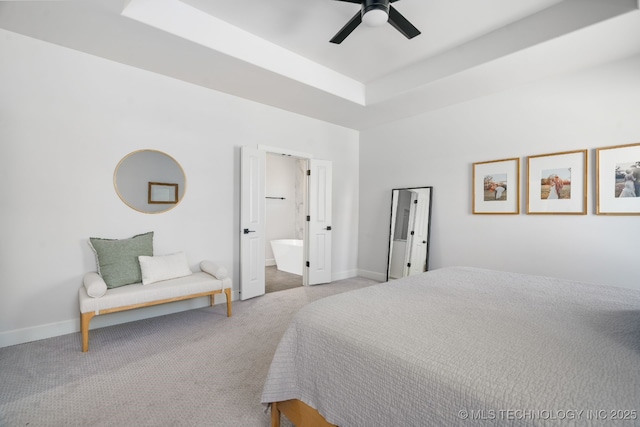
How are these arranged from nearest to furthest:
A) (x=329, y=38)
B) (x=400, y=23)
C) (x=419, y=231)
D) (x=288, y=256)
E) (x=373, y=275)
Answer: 1. (x=400, y=23)
2. (x=329, y=38)
3. (x=419, y=231)
4. (x=373, y=275)
5. (x=288, y=256)

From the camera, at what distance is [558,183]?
3398 mm

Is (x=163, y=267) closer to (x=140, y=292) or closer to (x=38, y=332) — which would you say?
(x=140, y=292)

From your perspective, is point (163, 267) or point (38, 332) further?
point (163, 267)

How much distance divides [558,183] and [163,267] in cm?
443

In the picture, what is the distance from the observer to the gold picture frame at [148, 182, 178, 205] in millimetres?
3500

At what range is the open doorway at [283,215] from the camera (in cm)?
605

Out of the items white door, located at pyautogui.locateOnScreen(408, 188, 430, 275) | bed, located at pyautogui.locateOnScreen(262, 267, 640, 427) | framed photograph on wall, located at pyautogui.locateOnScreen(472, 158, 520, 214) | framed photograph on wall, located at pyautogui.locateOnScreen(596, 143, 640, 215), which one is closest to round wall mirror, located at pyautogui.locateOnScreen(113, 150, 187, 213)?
bed, located at pyautogui.locateOnScreen(262, 267, 640, 427)

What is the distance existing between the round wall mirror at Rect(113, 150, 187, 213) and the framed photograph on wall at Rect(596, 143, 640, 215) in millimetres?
4583

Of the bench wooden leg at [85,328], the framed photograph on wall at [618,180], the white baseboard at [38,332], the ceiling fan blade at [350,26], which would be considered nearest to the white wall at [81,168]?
the white baseboard at [38,332]

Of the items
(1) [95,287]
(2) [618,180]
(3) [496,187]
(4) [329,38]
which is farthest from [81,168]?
(2) [618,180]

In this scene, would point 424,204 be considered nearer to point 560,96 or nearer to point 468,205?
point 468,205

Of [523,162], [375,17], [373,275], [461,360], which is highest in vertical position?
[375,17]

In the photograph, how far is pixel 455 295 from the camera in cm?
186

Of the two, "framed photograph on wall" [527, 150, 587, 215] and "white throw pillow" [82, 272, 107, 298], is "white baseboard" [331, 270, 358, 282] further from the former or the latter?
"white throw pillow" [82, 272, 107, 298]
